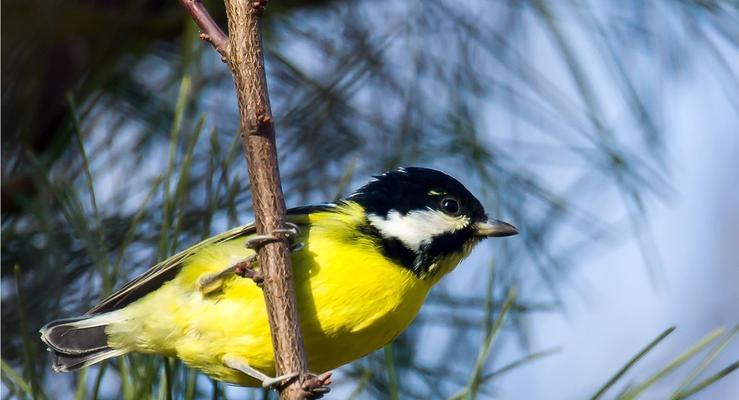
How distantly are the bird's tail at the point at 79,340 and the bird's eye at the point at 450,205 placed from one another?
0.74 metres

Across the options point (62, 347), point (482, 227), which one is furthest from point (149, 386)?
point (482, 227)

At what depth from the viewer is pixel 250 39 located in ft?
5.18

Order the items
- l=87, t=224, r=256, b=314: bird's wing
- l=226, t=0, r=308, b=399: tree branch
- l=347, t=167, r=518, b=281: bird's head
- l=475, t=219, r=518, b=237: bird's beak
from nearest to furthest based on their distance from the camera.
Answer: l=226, t=0, r=308, b=399: tree branch → l=87, t=224, r=256, b=314: bird's wing → l=347, t=167, r=518, b=281: bird's head → l=475, t=219, r=518, b=237: bird's beak

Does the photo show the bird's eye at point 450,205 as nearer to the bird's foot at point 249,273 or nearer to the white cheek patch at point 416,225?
the white cheek patch at point 416,225

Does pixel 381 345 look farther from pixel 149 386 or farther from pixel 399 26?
pixel 399 26

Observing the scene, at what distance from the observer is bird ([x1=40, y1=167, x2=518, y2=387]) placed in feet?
6.58

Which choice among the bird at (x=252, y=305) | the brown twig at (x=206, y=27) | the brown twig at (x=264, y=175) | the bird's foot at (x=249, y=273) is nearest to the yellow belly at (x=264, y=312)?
the bird at (x=252, y=305)

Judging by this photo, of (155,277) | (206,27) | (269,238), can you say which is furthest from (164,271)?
(206,27)

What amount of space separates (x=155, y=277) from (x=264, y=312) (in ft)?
0.72

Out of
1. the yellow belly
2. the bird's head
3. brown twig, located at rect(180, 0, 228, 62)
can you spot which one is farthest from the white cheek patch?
brown twig, located at rect(180, 0, 228, 62)

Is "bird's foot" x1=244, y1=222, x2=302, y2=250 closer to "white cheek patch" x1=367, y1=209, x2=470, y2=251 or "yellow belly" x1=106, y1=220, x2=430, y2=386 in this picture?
"yellow belly" x1=106, y1=220, x2=430, y2=386

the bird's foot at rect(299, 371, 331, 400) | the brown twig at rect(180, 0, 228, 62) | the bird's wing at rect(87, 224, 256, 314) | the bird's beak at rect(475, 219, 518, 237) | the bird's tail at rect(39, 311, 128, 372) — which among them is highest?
the brown twig at rect(180, 0, 228, 62)

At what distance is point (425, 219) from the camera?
7.67 ft

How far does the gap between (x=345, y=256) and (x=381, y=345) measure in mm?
187
